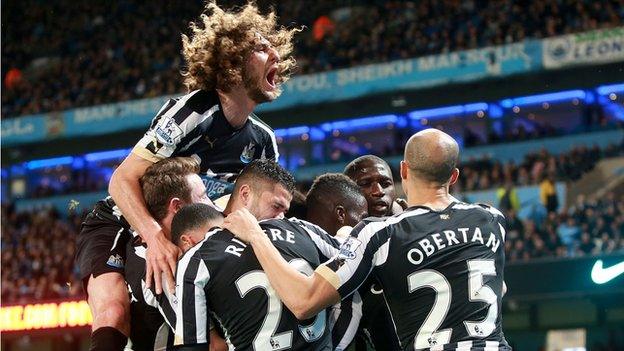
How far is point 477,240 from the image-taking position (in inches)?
174

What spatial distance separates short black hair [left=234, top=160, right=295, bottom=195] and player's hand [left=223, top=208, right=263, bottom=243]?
0.24m

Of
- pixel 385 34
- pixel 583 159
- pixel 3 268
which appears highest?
pixel 385 34

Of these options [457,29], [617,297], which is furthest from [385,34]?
[617,297]

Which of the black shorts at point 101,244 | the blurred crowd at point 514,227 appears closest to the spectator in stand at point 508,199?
the blurred crowd at point 514,227

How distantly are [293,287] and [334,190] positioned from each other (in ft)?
4.22

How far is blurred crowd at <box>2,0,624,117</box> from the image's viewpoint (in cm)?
2738

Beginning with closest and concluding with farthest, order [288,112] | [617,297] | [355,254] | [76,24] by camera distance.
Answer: [355,254] < [617,297] < [288,112] < [76,24]

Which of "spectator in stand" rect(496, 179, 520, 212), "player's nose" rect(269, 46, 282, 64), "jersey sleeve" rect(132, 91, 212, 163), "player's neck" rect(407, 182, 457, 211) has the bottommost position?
"spectator in stand" rect(496, 179, 520, 212)

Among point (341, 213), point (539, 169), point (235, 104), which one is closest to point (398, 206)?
point (341, 213)

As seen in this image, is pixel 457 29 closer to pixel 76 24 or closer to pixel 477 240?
pixel 76 24

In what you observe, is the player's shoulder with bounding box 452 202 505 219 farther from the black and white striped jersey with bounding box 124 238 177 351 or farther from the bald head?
the black and white striped jersey with bounding box 124 238 177 351

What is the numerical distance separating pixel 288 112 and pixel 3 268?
9.90 metres

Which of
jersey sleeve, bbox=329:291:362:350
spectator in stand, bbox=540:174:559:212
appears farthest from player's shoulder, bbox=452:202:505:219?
spectator in stand, bbox=540:174:559:212

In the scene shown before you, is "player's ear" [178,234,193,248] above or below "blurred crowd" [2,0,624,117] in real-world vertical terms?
below
